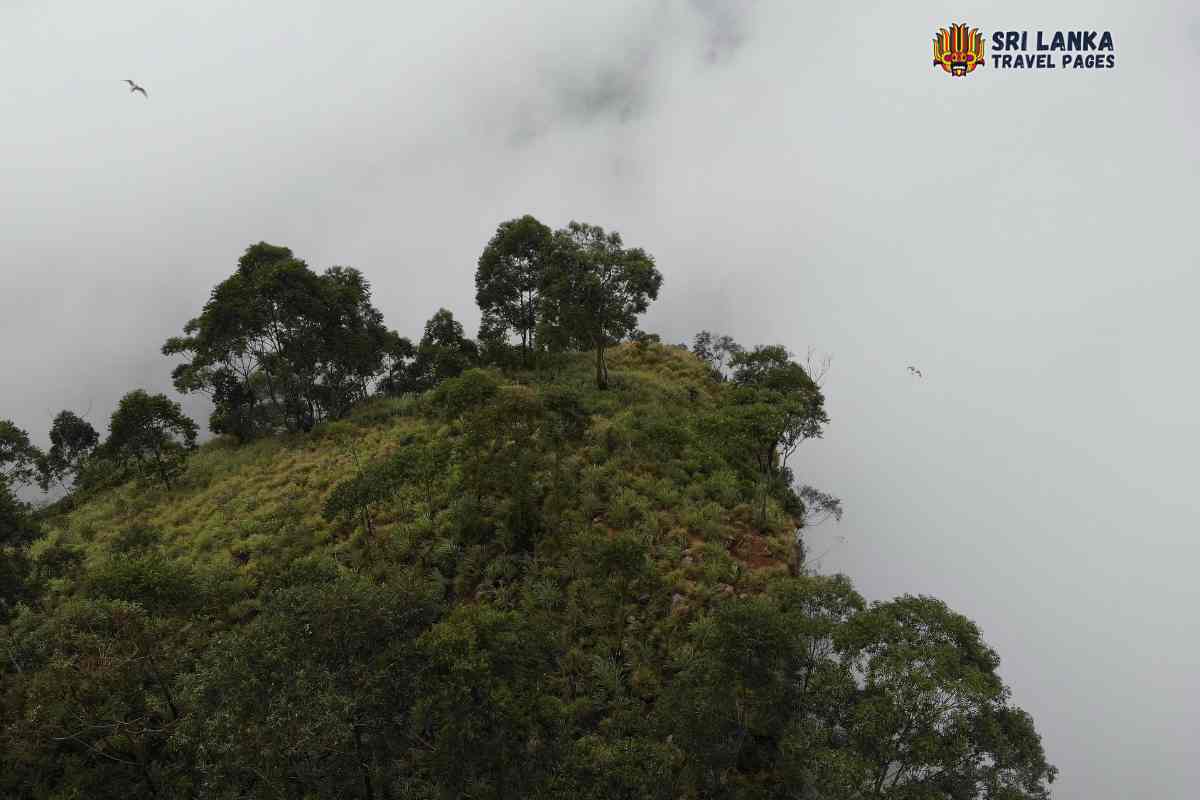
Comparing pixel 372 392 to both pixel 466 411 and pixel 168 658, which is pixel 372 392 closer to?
pixel 466 411

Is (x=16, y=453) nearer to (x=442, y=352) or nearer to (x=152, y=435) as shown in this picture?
(x=152, y=435)

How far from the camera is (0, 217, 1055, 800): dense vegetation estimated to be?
12.4 m

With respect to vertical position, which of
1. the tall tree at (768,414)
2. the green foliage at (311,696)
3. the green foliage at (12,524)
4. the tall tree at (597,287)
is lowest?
the green foliage at (311,696)

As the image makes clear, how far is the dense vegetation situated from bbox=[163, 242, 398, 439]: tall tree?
290mm

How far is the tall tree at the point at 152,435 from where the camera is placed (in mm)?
36500

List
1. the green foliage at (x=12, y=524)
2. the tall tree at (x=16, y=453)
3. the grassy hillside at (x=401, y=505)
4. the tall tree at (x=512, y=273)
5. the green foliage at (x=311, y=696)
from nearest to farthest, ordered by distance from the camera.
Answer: the green foliage at (x=311, y=696)
the green foliage at (x=12, y=524)
the grassy hillside at (x=401, y=505)
the tall tree at (x=16, y=453)
the tall tree at (x=512, y=273)

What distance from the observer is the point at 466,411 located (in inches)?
938

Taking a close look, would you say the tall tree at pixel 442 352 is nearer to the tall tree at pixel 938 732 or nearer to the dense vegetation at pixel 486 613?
the dense vegetation at pixel 486 613

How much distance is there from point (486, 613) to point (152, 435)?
35.8m

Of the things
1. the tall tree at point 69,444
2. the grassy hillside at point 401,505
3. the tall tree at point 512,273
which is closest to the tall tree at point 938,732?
the grassy hillside at point 401,505

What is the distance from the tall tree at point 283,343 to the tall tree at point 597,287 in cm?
1667

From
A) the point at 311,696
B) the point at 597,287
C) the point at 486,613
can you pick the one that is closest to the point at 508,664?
the point at 486,613

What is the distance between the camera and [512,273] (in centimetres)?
4328

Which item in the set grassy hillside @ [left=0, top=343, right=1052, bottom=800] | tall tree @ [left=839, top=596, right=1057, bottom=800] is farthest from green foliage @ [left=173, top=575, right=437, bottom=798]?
tall tree @ [left=839, top=596, right=1057, bottom=800]
